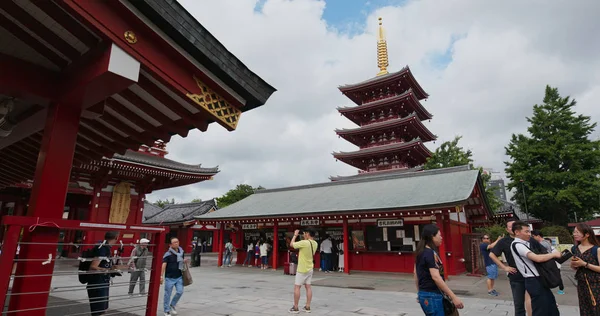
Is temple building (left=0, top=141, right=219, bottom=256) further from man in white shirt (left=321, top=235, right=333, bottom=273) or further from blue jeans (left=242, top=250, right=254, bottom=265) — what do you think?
man in white shirt (left=321, top=235, right=333, bottom=273)

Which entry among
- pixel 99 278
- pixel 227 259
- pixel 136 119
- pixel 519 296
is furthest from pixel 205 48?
pixel 227 259

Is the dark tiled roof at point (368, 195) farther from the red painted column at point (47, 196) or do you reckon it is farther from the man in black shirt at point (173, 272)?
the red painted column at point (47, 196)

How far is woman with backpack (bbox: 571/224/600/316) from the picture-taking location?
410 centimetres

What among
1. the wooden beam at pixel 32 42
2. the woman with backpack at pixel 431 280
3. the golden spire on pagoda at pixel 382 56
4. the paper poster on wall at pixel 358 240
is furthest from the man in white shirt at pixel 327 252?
the golden spire on pagoda at pixel 382 56

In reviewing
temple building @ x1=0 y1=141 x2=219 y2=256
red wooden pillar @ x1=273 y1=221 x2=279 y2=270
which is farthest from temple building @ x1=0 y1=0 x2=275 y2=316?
temple building @ x1=0 y1=141 x2=219 y2=256

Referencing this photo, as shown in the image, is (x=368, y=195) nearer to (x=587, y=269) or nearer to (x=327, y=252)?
(x=327, y=252)

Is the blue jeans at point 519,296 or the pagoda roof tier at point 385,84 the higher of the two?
the pagoda roof tier at point 385,84

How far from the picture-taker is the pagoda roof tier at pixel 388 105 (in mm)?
25778

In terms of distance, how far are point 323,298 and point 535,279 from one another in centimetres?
544

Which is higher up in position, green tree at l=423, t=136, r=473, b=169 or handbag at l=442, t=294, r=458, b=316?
green tree at l=423, t=136, r=473, b=169

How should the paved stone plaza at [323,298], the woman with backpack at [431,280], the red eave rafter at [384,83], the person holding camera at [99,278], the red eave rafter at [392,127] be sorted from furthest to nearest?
the red eave rafter at [384,83], the red eave rafter at [392,127], the paved stone plaza at [323,298], the person holding camera at [99,278], the woman with backpack at [431,280]

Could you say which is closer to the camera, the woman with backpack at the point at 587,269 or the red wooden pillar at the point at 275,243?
the woman with backpack at the point at 587,269

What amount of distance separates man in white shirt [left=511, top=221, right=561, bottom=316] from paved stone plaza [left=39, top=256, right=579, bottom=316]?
2.98 meters

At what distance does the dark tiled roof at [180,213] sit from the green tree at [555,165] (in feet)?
A: 91.7
